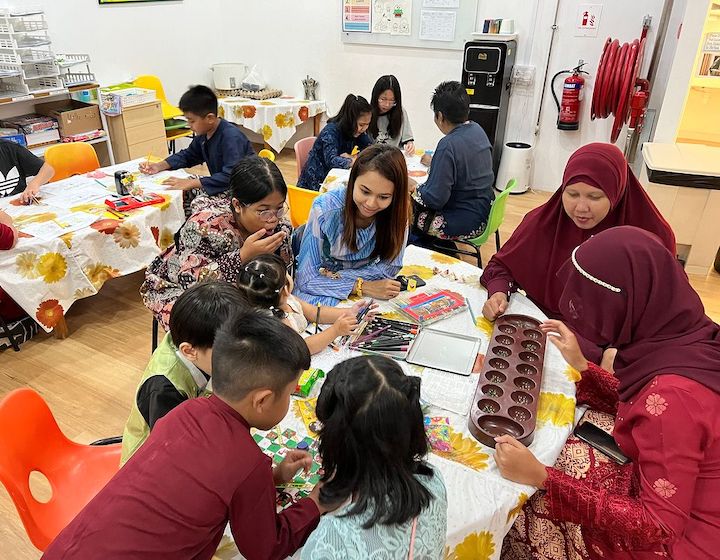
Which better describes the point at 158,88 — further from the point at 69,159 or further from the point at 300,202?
the point at 300,202

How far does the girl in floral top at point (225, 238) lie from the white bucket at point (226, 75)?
476cm

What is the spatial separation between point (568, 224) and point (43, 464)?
1920mm

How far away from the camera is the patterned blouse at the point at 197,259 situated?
1980mm

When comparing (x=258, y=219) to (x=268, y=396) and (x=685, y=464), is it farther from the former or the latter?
(x=685, y=464)

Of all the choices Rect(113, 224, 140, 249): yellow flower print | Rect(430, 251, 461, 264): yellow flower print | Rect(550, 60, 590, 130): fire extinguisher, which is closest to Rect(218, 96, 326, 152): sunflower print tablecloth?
Rect(550, 60, 590, 130): fire extinguisher

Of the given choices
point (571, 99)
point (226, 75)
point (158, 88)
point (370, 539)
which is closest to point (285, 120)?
point (226, 75)

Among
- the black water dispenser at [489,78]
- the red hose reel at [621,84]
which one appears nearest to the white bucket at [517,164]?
the black water dispenser at [489,78]

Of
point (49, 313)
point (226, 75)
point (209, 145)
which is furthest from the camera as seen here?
point (226, 75)

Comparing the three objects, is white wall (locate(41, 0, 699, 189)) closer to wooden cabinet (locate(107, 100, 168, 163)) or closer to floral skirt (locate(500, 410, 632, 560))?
wooden cabinet (locate(107, 100, 168, 163))

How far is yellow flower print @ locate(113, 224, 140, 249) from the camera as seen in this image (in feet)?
9.25

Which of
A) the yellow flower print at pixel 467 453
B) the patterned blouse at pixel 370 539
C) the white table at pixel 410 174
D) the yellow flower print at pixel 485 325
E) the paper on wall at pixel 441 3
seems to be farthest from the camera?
the paper on wall at pixel 441 3

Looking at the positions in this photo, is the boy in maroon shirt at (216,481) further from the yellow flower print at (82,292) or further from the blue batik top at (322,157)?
the blue batik top at (322,157)

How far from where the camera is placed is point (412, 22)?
5320mm

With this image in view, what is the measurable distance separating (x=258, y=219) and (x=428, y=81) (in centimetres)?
409
